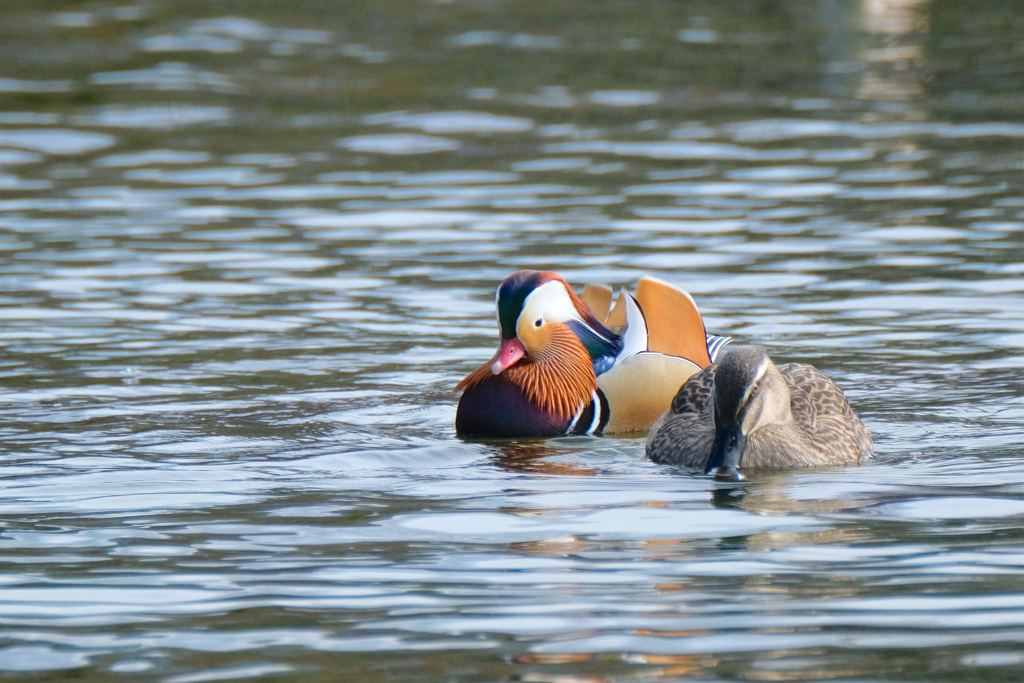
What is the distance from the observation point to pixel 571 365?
10320 mm

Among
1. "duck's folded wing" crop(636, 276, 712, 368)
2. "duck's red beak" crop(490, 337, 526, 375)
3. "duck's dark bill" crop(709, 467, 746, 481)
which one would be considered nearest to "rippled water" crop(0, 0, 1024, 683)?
"duck's dark bill" crop(709, 467, 746, 481)

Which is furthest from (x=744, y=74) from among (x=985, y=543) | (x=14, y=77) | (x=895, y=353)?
(x=985, y=543)

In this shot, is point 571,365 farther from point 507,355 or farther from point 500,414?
point 500,414

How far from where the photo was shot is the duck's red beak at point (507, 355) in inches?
392

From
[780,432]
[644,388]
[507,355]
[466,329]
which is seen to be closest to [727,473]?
[780,432]

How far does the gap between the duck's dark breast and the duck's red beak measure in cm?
10

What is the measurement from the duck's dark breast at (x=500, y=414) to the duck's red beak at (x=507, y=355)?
98 mm

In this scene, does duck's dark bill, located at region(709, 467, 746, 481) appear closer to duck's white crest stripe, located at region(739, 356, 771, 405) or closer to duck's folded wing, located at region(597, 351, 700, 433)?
duck's white crest stripe, located at region(739, 356, 771, 405)

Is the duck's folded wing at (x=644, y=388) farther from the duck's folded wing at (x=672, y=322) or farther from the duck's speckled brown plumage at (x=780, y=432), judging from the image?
the duck's speckled brown plumage at (x=780, y=432)

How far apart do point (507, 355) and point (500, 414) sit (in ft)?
0.99

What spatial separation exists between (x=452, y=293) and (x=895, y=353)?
3366mm

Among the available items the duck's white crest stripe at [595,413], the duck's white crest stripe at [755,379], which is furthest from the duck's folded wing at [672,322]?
the duck's white crest stripe at [755,379]

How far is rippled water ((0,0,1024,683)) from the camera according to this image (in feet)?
20.6

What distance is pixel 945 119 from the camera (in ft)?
65.4
